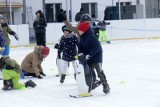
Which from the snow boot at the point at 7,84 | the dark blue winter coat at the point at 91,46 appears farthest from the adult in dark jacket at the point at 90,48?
the snow boot at the point at 7,84

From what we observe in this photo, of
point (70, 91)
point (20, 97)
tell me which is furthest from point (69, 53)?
point (20, 97)

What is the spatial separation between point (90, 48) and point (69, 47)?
1.49m

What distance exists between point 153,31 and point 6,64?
18428 millimetres

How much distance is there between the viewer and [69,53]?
10.1m

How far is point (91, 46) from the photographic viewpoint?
8617 mm

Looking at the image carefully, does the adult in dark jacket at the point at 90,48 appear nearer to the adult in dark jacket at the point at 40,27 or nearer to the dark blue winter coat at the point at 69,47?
the dark blue winter coat at the point at 69,47

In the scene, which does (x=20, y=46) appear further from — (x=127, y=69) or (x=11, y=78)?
(x=11, y=78)

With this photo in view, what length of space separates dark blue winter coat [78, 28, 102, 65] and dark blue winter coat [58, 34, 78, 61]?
4.10 feet

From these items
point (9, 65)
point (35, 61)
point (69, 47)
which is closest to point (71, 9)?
point (35, 61)

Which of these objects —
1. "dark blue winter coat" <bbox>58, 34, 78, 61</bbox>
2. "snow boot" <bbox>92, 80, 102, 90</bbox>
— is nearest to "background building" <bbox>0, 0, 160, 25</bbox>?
"dark blue winter coat" <bbox>58, 34, 78, 61</bbox>

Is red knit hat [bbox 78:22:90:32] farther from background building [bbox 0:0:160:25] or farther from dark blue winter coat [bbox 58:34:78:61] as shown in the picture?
background building [bbox 0:0:160:25]

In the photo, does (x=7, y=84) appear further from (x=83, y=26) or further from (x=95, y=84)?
(x=83, y=26)

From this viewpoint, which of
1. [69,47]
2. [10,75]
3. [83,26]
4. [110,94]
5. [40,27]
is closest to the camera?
[83,26]

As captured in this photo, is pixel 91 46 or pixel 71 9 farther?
pixel 71 9
